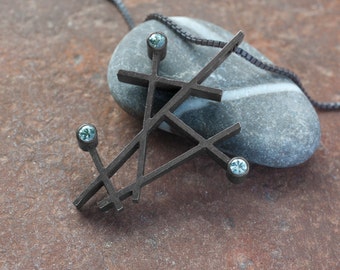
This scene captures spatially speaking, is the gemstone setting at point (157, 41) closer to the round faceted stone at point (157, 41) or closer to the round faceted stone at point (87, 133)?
the round faceted stone at point (157, 41)

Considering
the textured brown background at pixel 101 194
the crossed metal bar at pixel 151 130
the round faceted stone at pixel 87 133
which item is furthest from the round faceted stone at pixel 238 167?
the round faceted stone at pixel 87 133

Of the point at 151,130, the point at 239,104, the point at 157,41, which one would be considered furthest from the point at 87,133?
the point at 239,104

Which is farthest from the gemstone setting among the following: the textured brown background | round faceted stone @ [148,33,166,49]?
the textured brown background

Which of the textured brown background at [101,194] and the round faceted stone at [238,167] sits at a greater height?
the round faceted stone at [238,167]

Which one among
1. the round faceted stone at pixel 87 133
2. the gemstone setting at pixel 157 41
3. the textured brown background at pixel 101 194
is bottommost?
the textured brown background at pixel 101 194

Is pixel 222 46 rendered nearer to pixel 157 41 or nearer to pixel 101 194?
pixel 157 41

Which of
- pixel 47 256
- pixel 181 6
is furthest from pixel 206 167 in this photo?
pixel 181 6

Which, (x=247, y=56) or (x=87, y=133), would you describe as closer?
(x=87, y=133)
